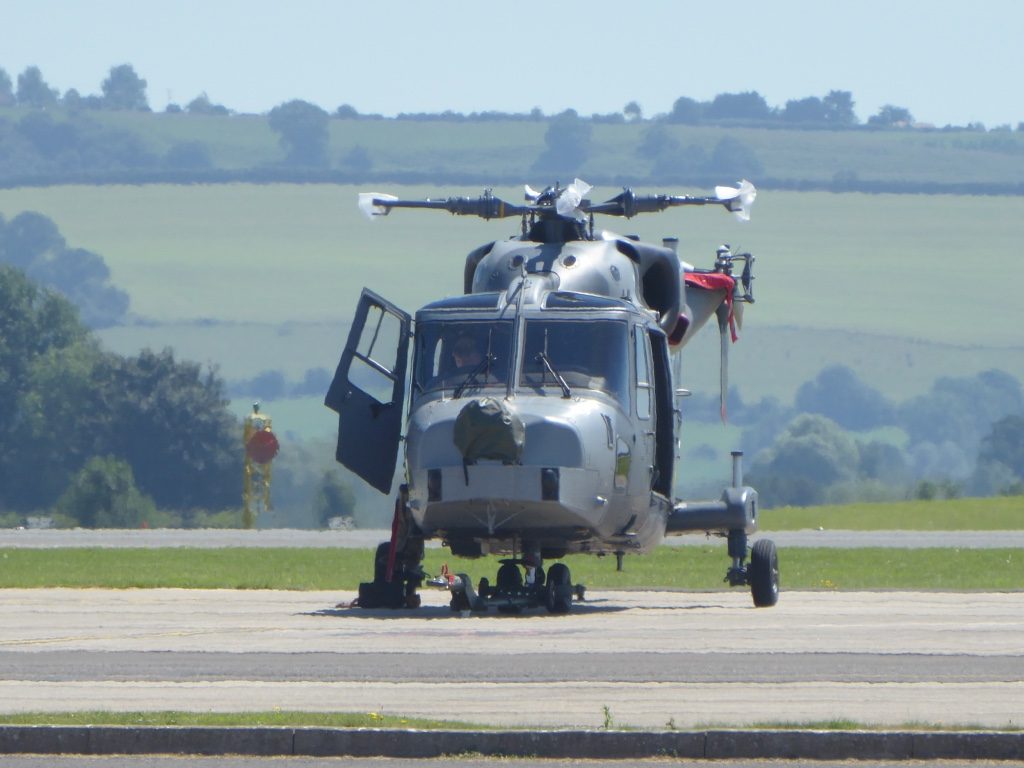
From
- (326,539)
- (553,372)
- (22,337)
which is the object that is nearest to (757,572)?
(553,372)

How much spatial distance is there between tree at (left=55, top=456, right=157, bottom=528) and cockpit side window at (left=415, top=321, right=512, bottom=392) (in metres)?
56.9

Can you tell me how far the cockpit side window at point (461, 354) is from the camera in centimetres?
1831

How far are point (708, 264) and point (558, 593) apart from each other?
5279 inches

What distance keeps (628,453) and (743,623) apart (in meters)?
1.90

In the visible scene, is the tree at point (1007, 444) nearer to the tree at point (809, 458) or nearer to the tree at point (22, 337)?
the tree at point (809, 458)

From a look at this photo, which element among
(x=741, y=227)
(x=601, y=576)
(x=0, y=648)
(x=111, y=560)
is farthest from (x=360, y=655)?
(x=741, y=227)

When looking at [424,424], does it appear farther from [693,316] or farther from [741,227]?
[741,227]

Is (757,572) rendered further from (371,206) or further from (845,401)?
(845,401)

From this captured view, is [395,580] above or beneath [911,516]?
above

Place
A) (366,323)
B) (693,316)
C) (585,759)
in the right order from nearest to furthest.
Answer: (585,759) → (366,323) → (693,316)

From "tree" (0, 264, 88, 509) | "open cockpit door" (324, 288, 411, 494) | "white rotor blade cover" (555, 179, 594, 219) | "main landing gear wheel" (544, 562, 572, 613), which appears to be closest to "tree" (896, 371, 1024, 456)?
"tree" (0, 264, 88, 509)

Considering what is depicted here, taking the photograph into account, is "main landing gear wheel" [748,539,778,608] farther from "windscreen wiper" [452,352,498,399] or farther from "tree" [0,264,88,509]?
"tree" [0,264,88,509]

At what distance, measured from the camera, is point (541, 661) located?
1438 cm

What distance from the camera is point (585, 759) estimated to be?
1027 cm
